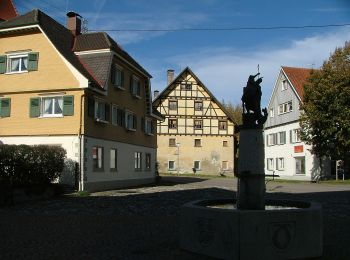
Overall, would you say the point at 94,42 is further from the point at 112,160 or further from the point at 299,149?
the point at 299,149

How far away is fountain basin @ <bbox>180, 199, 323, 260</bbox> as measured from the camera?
8.10 m

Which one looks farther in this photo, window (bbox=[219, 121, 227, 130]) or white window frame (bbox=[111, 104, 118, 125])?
window (bbox=[219, 121, 227, 130])

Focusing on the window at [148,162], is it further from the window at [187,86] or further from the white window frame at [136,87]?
the window at [187,86]

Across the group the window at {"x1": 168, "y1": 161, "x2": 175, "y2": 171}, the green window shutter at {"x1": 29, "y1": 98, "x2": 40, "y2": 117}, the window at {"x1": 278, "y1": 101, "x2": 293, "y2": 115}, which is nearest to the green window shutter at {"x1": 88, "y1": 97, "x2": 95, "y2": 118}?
the green window shutter at {"x1": 29, "y1": 98, "x2": 40, "y2": 117}

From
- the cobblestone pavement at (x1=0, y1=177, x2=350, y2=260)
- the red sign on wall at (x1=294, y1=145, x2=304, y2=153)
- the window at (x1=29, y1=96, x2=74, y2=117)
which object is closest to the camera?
the cobblestone pavement at (x1=0, y1=177, x2=350, y2=260)

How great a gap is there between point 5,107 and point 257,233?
892 inches

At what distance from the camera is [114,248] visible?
31.6 ft

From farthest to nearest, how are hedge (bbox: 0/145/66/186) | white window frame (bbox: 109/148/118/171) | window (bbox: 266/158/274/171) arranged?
window (bbox: 266/158/274/171) → white window frame (bbox: 109/148/118/171) → hedge (bbox: 0/145/66/186)

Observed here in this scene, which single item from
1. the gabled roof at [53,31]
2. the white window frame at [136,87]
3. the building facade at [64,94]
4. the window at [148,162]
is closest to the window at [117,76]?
the building facade at [64,94]

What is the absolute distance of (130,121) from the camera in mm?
33688

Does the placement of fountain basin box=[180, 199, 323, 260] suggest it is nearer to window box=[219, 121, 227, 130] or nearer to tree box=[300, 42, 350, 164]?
tree box=[300, 42, 350, 164]

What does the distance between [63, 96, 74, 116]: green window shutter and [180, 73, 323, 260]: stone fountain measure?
59.2 ft

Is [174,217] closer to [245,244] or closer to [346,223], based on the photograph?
[346,223]

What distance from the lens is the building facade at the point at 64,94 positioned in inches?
1046
